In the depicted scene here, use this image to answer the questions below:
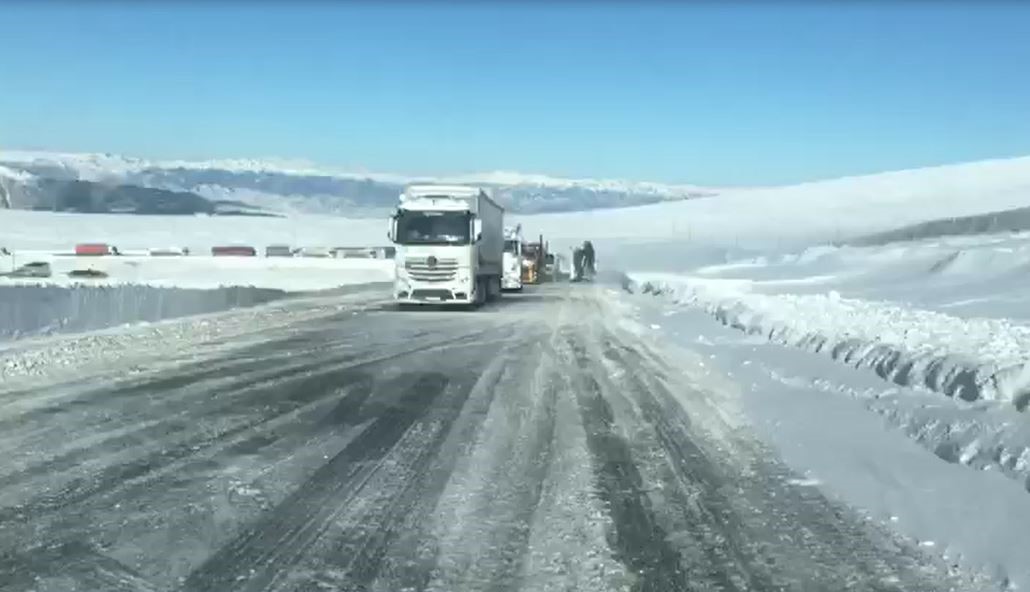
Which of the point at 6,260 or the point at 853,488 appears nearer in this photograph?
the point at 853,488

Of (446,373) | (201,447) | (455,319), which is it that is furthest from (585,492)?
(455,319)

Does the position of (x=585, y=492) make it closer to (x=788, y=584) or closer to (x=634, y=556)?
(x=634, y=556)

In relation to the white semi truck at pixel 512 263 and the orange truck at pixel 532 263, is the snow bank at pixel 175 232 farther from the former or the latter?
the white semi truck at pixel 512 263

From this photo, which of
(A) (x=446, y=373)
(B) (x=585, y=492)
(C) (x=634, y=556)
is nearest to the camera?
(C) (x=634, y=556)

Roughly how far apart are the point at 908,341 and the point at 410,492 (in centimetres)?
1021

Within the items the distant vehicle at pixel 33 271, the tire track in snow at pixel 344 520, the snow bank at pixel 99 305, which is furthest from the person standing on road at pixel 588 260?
the tire track in snow at pixel 344 520

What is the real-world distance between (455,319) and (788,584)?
2140 centimetres

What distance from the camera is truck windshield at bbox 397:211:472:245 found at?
101 feet

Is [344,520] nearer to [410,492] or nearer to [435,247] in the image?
[410,492]

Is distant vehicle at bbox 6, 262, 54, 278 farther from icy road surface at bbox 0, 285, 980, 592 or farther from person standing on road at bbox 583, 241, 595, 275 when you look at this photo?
icy road surface at bbox 0, 285, 980, 592

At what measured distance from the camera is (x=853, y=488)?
26.6ft

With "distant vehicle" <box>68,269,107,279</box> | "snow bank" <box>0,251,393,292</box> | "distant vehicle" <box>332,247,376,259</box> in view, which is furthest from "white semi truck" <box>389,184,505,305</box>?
"distant vehicle" <box>332,247,376,259</box>

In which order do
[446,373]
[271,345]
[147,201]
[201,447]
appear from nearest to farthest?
1. [201,447]
2. [446,373]
3. [271,345]
4. [147,201]

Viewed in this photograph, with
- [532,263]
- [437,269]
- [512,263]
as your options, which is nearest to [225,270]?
[532,263]
